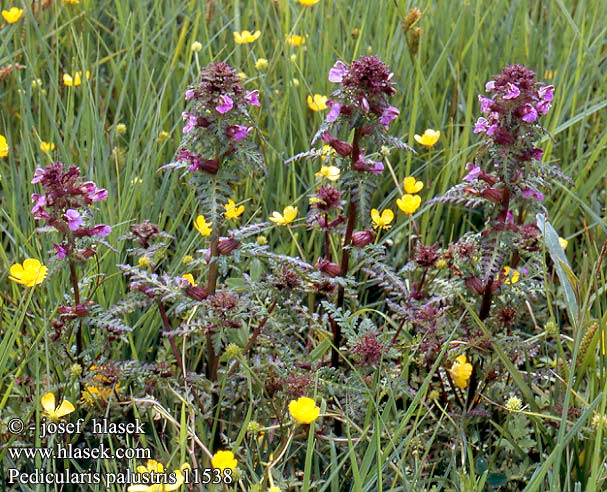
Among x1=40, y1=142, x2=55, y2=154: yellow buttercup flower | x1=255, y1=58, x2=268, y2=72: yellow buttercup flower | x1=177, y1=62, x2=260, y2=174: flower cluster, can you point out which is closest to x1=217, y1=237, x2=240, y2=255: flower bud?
x1=177, y1=62, x2=260, y2=174: flower cluster

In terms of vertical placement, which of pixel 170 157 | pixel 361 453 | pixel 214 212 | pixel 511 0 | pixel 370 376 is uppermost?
pixel 511 0

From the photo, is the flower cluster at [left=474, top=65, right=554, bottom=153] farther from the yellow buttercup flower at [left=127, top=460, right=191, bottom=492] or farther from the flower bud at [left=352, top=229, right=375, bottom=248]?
the yellow buttercup flower at [left=127, top=460, right=191, bottom=492]

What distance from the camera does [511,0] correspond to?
3385mm

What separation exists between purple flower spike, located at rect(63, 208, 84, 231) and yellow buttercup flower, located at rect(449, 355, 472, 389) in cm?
93

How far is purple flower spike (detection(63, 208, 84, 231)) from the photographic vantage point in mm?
1795

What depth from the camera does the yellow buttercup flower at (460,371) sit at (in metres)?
1.96

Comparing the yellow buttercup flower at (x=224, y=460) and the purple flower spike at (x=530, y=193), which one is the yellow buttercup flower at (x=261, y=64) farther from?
the yellow buttercup flower at (x=224, y=460)

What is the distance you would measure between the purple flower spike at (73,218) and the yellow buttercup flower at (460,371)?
93 cm

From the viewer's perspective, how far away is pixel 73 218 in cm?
180

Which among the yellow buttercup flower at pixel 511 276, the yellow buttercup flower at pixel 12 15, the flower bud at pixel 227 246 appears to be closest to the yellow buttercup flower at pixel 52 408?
the flower bud at pixel 227 246

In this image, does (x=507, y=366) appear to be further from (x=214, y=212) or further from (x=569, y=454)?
(x=214, y=212)

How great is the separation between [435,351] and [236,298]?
479 mm

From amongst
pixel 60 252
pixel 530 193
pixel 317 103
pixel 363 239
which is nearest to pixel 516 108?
pixel 530 193

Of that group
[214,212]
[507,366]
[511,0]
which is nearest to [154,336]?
[214,212]
